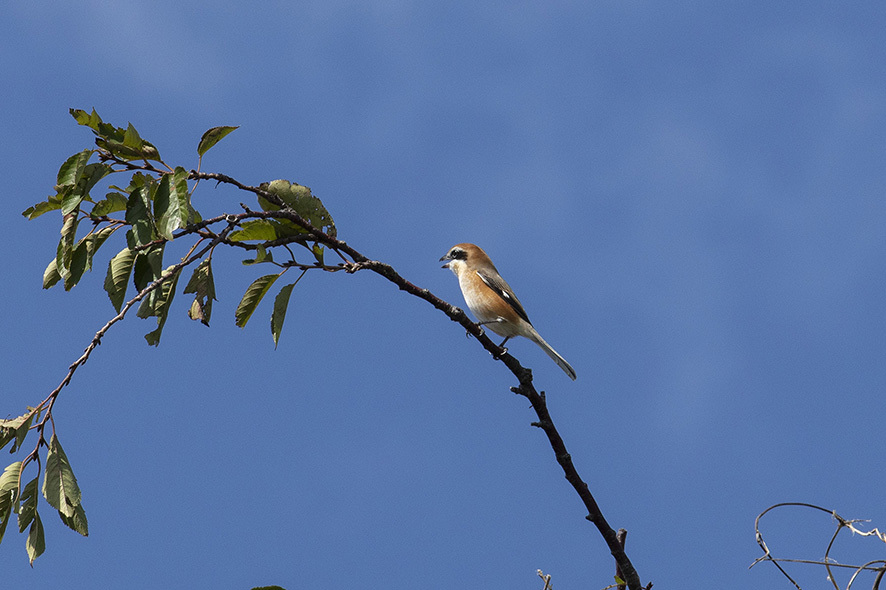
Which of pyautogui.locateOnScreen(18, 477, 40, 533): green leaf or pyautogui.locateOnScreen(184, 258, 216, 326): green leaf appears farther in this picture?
pyautogui.locateOnScreen(184, 258, 216, 326): green leaf

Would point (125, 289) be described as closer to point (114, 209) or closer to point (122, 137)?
point (114, 209)

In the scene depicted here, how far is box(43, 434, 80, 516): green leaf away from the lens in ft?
9.24

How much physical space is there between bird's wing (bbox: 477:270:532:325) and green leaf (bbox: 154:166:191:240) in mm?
5705

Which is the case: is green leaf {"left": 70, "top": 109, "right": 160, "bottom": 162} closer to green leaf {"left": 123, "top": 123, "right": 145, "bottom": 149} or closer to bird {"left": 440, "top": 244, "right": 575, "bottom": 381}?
green leaf {"left": 123, "top": 123, "right": 145, "bottom": 149}

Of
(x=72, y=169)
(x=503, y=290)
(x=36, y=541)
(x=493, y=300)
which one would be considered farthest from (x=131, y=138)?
(x=503, y=290)

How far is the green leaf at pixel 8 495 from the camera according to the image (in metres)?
2.82

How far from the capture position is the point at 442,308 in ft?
10.4

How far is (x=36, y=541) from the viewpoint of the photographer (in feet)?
9.31

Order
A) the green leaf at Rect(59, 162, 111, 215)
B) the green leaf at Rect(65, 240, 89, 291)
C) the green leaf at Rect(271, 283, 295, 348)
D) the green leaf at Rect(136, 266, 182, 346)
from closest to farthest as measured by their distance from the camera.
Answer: the green leaf at Rect(59, 162, 111, 215)
the green leaf at Rect(65, 240, 89, 291)
the green leaf at Rect(136, 266, 182, 346)
the green leaf at Rect(271, 283, 295, 348)

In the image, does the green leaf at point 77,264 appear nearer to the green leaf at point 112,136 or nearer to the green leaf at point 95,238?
the green leaf at point 95,238

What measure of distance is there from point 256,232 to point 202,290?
442mm

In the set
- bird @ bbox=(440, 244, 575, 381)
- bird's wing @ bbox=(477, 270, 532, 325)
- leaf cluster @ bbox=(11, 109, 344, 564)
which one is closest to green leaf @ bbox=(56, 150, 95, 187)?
leaf cluster @ bbox=(11, 109, 344, 564)

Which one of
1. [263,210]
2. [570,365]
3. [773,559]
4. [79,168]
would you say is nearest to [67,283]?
[79,168]

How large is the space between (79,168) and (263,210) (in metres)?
0.62
